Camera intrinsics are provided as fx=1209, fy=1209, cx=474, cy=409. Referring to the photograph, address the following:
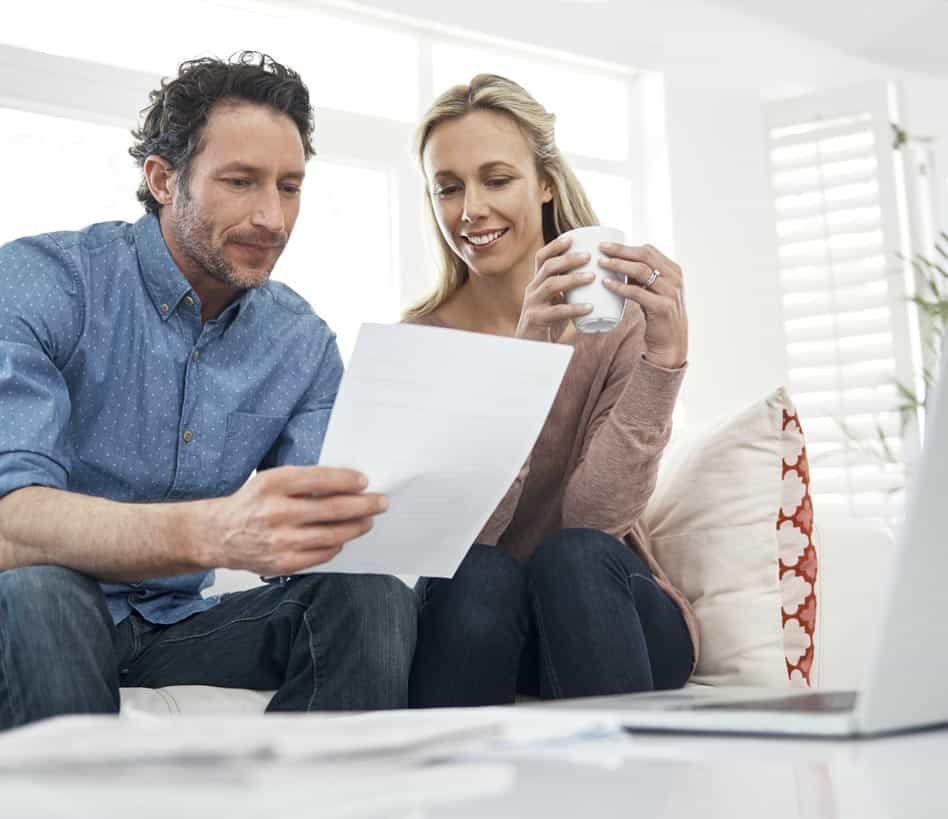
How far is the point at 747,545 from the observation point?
5.47ft

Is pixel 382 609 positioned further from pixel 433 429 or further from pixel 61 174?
pixel 61 174

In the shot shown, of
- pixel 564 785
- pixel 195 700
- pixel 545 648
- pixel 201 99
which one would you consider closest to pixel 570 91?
pixel 201 99

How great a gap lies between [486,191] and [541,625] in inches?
27.9

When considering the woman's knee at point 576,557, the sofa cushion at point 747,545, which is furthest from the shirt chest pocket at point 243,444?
the sofa cushion at point 747,545

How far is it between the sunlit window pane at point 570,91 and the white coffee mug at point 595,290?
94.6 inches

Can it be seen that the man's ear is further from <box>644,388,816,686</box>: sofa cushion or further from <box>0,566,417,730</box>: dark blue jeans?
<box>644,388,816,686</box>: sofa cushion

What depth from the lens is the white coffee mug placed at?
1364 mm

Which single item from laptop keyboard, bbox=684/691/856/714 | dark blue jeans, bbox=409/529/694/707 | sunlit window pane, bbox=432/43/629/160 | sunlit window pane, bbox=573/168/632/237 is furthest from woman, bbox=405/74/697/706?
sunlit window pane, bbox=573/168/632/237

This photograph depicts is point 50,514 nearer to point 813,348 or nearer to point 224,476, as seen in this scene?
point 224,476

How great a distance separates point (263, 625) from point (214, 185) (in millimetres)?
577

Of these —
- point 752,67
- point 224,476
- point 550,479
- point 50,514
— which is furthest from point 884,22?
point 50,514

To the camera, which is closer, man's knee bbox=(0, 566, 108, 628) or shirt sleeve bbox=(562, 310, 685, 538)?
man's knee bbox=(0, 566, 108, 628)

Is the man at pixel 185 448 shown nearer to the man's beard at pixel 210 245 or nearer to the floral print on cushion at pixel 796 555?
the man's beard at pixel 210 245

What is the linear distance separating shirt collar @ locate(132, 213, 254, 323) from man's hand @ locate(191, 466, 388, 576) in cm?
50
